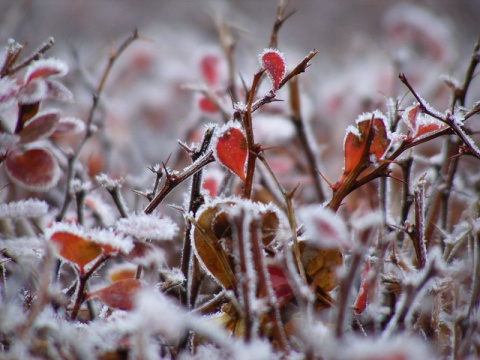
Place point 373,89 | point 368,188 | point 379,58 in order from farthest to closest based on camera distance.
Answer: point 379,58 → point 373,89 → point 368,188

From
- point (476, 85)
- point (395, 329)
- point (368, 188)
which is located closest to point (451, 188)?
point (368, 188)

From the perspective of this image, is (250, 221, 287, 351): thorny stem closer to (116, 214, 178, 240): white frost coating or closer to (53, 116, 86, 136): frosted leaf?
(116, 214, 178, 240): white frost coating

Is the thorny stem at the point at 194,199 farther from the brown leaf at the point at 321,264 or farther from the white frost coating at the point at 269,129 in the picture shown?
the white frost coating at the point at 269,129

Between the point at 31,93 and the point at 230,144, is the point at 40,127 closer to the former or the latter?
the point at 31,93

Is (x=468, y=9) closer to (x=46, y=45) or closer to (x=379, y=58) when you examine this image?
(x=379, y=58)

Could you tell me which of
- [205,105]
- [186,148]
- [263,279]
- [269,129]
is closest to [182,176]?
[186,148]

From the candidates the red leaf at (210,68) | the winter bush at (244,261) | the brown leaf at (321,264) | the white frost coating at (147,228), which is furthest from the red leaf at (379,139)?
the red leaf at (210,68)
